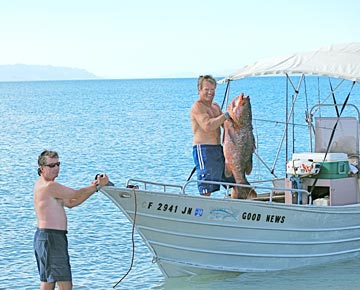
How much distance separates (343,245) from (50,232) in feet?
14.2

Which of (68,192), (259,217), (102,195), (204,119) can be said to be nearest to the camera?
(68,192)

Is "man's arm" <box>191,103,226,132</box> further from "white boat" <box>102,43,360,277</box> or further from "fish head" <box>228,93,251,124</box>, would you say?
"white boat" <box>102,43,360,277</box>

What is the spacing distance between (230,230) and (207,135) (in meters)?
1.07

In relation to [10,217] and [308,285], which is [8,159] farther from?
[308,285]

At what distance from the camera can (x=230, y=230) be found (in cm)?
974

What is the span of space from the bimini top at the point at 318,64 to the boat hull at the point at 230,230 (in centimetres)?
163

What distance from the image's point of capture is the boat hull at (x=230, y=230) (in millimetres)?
9453

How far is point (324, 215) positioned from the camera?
33.2 feet

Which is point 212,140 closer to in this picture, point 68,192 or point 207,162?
point 207,162

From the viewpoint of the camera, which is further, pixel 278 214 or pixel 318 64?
pixel 318 64

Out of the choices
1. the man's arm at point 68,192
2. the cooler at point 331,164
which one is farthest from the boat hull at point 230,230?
the man's arm at point 68,192

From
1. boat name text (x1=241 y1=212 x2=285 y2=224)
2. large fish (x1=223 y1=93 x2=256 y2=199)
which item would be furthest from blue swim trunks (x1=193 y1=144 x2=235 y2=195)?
boat name text (x1=241 y1=212 x2=285 y2=224)

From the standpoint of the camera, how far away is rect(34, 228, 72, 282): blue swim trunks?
763 centimetres

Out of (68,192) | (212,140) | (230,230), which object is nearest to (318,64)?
(212,140)
